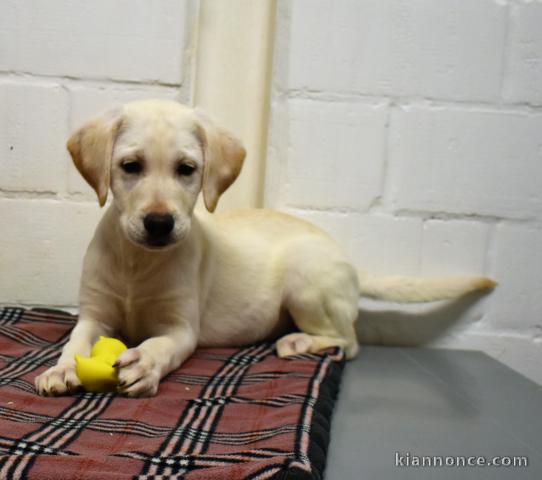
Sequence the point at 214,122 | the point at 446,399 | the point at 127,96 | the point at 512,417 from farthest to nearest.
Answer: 1. the point at 127,96
2. the point at 214,122
3. the point at 446,399
4. the point at 512,417

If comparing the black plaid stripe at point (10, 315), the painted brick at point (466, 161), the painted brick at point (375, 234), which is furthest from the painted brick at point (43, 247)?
the painted brick at point (466, 161)

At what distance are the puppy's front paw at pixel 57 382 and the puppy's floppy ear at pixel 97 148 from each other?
0.42 m

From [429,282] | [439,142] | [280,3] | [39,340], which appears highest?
[280,3]

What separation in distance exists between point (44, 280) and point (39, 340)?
0.40 metres

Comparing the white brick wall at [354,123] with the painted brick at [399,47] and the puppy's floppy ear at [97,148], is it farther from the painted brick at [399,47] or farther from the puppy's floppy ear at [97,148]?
the puppy's floppy ear at [97,148]

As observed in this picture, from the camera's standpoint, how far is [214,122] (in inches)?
72.8

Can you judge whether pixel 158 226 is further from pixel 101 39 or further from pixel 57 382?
pixel 101 39

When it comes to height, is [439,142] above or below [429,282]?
above

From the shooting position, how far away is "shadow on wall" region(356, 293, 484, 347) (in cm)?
241

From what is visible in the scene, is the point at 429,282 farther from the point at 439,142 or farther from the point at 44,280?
the point at 44,280

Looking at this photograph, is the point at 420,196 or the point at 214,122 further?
the point at 420,196

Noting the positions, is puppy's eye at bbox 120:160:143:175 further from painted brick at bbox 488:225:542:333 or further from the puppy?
painted brick at bbox 488:225:542:333

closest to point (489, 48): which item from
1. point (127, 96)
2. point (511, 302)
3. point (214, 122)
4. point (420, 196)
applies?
point (420, 196)

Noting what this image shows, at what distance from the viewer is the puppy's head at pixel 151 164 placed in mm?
1626
